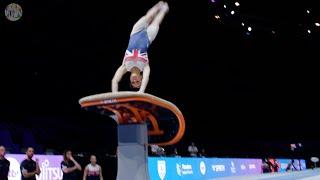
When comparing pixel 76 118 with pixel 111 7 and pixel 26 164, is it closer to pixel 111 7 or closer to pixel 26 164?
pixel 111 7

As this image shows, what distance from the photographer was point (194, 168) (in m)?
14.2

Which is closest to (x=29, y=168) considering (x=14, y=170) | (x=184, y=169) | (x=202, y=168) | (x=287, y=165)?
(x=14, y=170)

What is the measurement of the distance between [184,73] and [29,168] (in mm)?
13995

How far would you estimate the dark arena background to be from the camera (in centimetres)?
1312

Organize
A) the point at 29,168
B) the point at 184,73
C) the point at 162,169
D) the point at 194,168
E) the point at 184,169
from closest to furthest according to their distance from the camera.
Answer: the point at 29,168
the point at 162,169
the point at 184,169
the point at 194,168
the point at 184,73

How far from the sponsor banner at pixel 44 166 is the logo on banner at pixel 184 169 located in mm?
4851

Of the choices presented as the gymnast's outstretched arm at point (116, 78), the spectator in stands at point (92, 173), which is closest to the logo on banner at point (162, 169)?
the spectator in stands at point (92, 173)

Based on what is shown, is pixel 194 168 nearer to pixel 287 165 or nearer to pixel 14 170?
pixel 14 170

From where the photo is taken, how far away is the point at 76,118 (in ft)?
53.4

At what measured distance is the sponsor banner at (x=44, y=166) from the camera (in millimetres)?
8211

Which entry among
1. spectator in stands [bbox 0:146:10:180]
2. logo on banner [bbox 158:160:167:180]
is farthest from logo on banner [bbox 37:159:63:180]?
logo on banner [bbox 158:160:167:180]

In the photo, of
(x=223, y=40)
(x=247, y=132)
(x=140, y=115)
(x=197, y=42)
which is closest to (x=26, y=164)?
(x=140, y=115)

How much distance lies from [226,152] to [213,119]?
7.05 feet

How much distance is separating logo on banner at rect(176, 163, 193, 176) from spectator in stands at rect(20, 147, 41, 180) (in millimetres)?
6000
